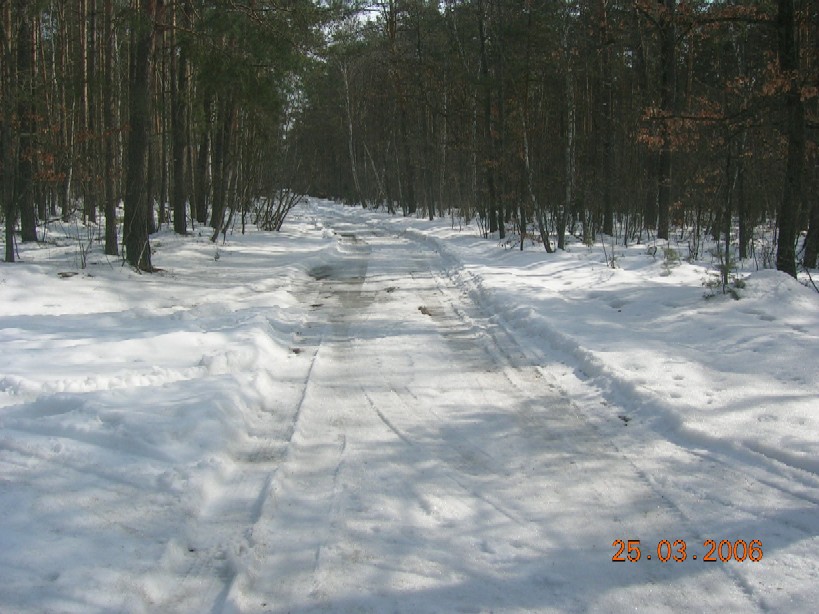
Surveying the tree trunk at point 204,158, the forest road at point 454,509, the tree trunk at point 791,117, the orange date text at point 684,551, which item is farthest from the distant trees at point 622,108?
the orange date text at point 684,551

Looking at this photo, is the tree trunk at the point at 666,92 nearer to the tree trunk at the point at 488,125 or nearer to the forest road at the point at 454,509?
the tree trunk at the point at 488,125

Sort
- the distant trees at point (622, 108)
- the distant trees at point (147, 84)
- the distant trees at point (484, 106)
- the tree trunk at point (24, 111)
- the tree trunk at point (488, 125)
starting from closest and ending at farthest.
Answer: the distant trees at point (622, 108)
the distant trees at point (484, 106)
the distant trees at point (147, 84)
the tree trunk at point (24, 111)
the tree trunk at point (488, 125)

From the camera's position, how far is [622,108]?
25844 millimetres

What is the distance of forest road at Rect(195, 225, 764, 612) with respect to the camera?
3.10m

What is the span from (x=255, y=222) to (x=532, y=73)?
13.7m

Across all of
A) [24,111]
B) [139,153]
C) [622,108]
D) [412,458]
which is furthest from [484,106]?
[412,458]

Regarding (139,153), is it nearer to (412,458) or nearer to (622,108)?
(412,458)

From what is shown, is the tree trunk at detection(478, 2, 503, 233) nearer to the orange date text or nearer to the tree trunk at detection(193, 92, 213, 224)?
the tree trunk at detection(193, 92, 213, 224)

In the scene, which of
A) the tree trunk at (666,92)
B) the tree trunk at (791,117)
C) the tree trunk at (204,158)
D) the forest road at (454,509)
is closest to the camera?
the forest road at (454,509)

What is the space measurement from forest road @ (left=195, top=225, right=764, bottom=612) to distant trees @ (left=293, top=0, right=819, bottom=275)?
716 cm

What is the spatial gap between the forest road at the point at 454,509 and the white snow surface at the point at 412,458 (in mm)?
18

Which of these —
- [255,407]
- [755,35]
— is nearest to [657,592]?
[255,407]

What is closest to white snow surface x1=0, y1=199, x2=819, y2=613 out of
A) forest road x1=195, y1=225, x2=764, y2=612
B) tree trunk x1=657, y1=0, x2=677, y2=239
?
forest road x1=195, y1=225, x2=764, y2=612

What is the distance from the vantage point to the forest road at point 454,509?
310 cm
